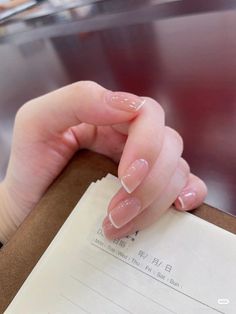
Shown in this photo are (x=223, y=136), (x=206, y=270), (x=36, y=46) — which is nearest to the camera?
(x=206, y=270)

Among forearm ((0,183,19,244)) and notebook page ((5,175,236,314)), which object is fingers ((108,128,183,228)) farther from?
forearm ((0,183,19,244))

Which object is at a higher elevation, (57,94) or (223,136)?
(57,94)

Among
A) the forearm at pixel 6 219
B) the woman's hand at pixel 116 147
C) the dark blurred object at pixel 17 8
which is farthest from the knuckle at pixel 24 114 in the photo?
the dark blurred object at pixel 17 8

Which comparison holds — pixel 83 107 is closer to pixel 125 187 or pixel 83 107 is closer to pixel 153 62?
pixel 125 187

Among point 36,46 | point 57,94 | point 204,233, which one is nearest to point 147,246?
point 204,233

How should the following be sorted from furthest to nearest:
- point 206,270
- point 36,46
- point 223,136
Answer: point 36,46, point 223,136, point 206,270

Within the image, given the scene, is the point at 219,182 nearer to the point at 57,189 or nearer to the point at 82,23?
the point at 57,189

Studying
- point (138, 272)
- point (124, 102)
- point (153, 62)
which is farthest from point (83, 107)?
point (153, 62)
